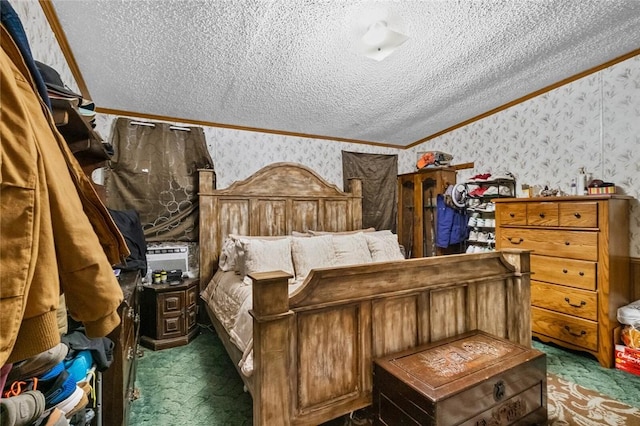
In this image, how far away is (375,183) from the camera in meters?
4.34

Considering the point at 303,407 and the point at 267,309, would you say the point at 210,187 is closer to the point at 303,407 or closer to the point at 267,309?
the point at 267,309

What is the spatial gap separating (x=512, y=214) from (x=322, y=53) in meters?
2.43

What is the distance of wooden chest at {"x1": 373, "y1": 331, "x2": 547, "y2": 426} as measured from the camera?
1.25 m

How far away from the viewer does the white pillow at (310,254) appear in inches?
106

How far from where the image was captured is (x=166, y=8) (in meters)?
1.68

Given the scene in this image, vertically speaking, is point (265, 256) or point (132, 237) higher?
point (132, 237)

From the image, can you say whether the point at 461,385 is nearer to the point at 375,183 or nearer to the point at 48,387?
the point at 48,387

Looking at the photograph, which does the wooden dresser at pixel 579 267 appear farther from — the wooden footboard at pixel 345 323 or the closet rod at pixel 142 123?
the closet rod at pixel 142 123

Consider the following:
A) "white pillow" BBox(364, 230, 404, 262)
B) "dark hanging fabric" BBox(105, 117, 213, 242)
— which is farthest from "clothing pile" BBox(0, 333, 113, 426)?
"white pillow" BBox(364, 230, 404, 262)

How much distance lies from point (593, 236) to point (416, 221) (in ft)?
6.49

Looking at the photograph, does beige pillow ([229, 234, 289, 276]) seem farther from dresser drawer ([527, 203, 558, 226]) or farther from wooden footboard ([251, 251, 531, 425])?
dresser drawer ([527, 203, 558, 226])

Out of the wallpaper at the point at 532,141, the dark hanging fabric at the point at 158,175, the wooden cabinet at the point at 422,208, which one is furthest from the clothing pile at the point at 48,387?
the wooden cabinet at the point at 422,208

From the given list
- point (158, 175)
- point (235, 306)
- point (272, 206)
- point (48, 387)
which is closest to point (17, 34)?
point (48, 387)

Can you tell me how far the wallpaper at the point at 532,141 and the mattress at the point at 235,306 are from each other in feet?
4.17
